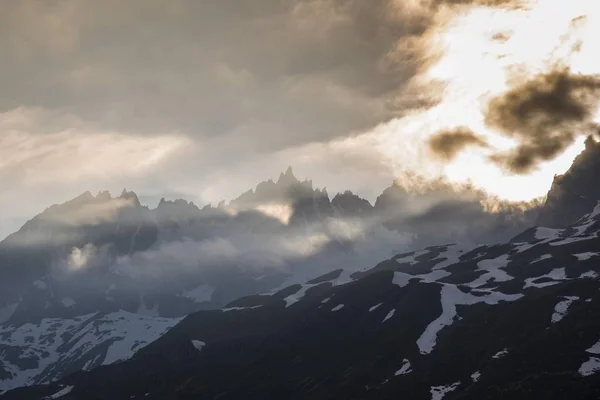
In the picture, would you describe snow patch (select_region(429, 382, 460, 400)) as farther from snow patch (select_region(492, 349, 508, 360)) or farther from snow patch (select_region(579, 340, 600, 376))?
snow patch (select_region(579, 340, 600, 376))

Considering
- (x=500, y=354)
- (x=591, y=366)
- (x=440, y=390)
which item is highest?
(x=500, y=354)

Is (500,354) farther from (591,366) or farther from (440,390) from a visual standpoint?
(591,366)

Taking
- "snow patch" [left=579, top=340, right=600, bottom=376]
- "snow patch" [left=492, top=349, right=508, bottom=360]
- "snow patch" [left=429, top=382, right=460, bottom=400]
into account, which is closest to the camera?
"snow patch" [left=579, top=340, right=600, bottom=376]

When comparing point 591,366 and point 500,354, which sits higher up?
point 500,354

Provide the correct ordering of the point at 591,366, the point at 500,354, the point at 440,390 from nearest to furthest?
1. the point at 591,366
2. the point at 440,390
3. the point at 500,354

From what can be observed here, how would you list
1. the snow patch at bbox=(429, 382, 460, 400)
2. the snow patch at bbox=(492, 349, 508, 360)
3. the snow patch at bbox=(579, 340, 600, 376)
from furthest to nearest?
the snow patch at bbox=(492, 349, 508, 360)
the snow patch at bbox=(429, 382, 460, 400)
the snow patch at bbox=(579, 340, 600, 376)

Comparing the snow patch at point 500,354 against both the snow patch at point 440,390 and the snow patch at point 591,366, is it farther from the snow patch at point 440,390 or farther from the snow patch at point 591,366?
the snow patch at point 591,366

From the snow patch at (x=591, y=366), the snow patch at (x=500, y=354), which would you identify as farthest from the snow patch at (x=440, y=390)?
the snow patch at (x=591, y=366)

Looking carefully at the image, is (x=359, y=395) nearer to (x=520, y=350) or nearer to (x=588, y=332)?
(x=520, y=350)

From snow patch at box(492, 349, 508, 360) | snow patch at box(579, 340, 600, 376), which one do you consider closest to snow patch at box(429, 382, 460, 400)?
snow patch at box(492, 349, 508, 360)

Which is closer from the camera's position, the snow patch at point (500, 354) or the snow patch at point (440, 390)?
the snow patch at point (440, 390)

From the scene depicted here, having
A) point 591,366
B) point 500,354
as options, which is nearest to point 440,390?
point 500,354

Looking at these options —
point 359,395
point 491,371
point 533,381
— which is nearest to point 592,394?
point 533,381

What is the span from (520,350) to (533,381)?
78.4ft
